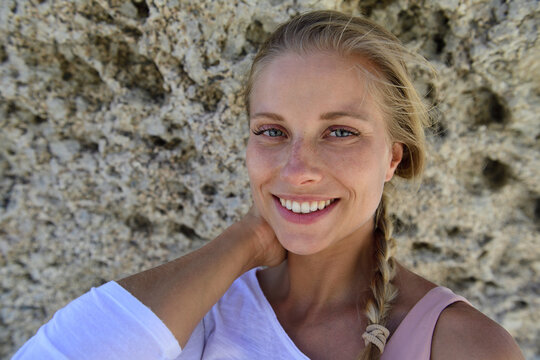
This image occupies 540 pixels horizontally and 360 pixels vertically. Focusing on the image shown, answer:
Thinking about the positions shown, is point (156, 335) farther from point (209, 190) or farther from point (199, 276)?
point (209, 190)

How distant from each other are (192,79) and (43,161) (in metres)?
0.81

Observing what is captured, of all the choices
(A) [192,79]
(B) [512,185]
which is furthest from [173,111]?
(B) [512,185]

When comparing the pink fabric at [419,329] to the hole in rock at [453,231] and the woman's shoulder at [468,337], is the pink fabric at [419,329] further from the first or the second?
the hole in rock at [453,231]

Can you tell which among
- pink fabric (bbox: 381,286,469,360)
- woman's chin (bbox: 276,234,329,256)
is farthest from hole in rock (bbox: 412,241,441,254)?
woman's chin (bbox: 276,234,329,256)

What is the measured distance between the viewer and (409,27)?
1685 mm

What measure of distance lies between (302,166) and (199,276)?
447 millimetres

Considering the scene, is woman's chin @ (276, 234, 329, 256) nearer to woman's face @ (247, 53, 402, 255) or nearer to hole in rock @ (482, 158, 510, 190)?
woman's face @ (247, 53, 402, 255)

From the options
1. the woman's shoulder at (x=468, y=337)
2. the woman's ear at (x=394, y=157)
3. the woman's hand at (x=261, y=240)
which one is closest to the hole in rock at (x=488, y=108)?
the woman's ear at (x=394, y=157)

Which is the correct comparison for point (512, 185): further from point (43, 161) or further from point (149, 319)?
point (43, 161)

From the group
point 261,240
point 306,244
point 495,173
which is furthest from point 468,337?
point 495,173

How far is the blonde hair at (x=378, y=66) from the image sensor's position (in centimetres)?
122

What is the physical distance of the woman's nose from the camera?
115 centimetres

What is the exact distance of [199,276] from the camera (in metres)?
1.21

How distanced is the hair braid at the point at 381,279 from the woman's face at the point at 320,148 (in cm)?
19
